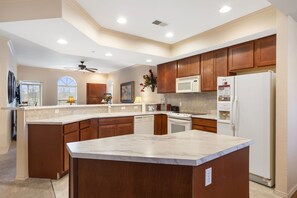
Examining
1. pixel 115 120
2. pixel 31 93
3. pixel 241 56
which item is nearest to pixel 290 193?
pixel 241 56

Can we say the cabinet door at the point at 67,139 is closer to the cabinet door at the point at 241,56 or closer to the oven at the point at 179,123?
the oven at the point at 179,123

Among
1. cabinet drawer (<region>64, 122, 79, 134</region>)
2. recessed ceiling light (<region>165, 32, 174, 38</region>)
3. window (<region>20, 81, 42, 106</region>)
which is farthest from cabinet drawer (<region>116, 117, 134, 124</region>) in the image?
window (<region>20, 81, 42, 106</region>)

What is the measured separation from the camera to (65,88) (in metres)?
8.36

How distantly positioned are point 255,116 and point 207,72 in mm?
1531

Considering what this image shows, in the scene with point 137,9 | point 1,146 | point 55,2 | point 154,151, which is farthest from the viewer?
point 1,146

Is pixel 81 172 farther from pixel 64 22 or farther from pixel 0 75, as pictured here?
pixel 0 75

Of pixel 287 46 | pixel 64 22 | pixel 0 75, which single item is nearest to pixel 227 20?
pixel 287 46

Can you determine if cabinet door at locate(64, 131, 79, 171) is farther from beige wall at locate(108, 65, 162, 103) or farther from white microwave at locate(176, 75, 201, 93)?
beige wall at locate(108, 65, 162, 103)

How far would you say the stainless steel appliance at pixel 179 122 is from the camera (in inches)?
157

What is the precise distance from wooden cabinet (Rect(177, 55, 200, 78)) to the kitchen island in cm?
303

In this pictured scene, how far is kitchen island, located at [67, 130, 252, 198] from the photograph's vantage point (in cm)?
114

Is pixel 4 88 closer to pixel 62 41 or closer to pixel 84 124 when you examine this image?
pixel 62 41

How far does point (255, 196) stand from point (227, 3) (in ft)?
8.71

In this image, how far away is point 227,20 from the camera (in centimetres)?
309
